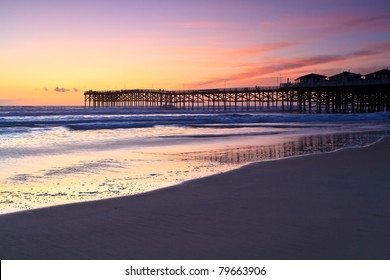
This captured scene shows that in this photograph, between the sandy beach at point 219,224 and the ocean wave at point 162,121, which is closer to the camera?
the sandy beach at point 219,224

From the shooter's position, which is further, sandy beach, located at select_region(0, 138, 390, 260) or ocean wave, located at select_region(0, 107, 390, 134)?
ocean wave, located at select_region(0, 107, 390, 134)

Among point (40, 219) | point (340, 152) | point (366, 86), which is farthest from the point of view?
point (366, 86)

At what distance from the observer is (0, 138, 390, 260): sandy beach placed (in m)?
4.48

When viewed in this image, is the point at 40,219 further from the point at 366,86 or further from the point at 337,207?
the point at 366,86

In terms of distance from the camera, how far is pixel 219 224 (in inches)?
214

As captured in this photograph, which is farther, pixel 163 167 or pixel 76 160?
pixel 76 160

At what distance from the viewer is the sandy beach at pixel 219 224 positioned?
4.48 m

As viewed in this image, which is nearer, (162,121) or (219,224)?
(219,224)

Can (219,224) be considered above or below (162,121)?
below

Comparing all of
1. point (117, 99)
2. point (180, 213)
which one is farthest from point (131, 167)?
point (117, 99)

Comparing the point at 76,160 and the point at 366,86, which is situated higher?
the point at 366,86

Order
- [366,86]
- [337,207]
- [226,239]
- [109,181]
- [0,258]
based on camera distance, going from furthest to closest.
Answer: [366,86], [109,181], [337,207], [226,239], [0,258]

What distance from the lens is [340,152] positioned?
13.7 metres

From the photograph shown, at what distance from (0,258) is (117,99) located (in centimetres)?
10765
